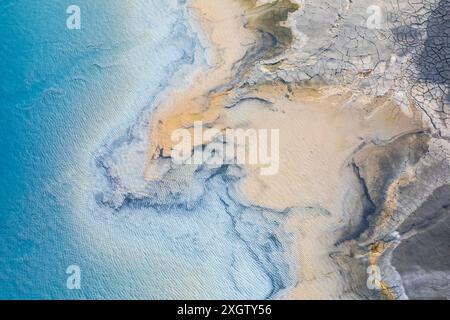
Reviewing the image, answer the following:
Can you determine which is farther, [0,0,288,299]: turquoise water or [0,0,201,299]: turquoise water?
[0,0,201,299]: turquoise water

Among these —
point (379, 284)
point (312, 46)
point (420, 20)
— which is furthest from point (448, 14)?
point (379, 284)

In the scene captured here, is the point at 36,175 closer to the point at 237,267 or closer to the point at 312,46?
the point at 237,267

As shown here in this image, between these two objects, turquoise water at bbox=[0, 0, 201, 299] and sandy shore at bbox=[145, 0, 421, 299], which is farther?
turquoise water at bbox=[0, 0, 201, 299]

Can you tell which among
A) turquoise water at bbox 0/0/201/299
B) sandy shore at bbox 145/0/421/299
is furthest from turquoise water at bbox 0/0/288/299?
sandy shore at bbox 145/0/421/299

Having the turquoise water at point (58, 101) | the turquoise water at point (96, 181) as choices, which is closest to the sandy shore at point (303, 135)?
the turquoise water at point (96, 181)

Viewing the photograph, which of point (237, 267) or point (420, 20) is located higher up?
point (420, 20)

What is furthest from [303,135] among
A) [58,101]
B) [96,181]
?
[58,101]

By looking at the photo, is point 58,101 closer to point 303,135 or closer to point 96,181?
point 96,181

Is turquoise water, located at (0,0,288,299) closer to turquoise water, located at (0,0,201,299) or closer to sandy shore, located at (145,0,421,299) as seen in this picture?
turquoise water, located at (0,0,201,299)
